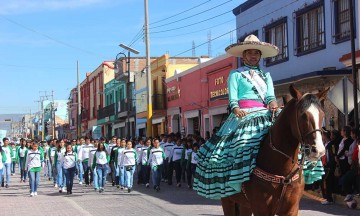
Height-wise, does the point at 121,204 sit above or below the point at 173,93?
below

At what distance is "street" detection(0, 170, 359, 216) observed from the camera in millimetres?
12930

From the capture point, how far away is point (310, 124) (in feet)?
16.8

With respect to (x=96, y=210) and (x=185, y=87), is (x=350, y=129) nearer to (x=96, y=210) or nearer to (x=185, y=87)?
(x=96, y=210)

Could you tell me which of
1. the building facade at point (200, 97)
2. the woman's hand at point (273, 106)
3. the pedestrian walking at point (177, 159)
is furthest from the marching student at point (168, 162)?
the woman's hand at point (273, 106)

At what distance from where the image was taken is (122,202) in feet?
49.8

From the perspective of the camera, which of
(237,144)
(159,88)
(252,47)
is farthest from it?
(159,88)

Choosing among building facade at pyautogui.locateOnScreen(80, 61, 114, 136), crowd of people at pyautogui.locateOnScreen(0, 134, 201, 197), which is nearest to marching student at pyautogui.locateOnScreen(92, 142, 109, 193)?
crowd of people at pyautogui.locateOnScreen(0, 134, 201, 197)

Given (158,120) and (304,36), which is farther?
(158,120)

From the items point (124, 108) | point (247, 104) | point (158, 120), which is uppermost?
point (124, 108)

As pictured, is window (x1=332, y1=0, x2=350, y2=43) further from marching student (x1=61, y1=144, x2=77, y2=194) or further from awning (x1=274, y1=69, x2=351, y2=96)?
marching student (x1=61, y1=144, x2=77, y2=194)

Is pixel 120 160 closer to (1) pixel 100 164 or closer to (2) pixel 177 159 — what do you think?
Answer: (1) pixel 100 164

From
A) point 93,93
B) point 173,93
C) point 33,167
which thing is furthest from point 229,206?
point 93,93

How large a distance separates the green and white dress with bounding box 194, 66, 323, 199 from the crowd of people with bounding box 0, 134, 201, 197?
459 inches

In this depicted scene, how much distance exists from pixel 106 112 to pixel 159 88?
1850cm
